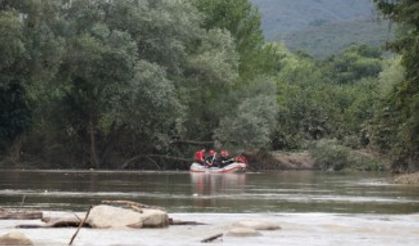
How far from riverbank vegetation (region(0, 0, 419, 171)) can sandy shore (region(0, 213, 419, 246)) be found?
105 feet

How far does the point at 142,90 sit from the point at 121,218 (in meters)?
46.5

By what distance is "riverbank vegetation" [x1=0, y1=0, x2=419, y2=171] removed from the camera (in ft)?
201

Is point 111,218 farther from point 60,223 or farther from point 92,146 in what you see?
point 92,146

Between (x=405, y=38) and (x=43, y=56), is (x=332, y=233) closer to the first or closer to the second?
(x=405, y=38)

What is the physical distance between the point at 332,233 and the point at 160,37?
49.6m

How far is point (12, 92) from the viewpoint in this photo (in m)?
63.0

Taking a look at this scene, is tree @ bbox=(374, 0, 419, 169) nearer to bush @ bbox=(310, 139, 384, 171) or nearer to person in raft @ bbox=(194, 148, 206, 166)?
person in raft @ bbox=(194, 148, 206, 166)

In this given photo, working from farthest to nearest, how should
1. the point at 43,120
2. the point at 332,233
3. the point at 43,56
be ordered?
1. the point at 43,120
2. the point at 43,56
3. the point at 332,233

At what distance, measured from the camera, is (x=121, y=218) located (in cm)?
1903

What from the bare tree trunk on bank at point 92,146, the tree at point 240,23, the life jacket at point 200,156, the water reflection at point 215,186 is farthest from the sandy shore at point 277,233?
the tree at point 240,23

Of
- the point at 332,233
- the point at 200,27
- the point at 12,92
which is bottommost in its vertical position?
the point at 332,233

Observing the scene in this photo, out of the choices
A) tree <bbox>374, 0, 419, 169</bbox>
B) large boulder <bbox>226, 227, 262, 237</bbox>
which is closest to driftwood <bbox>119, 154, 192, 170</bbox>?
tree <bbox>374, 0, 419, 169</bbox>

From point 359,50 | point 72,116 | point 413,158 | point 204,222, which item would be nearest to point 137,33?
point 72,116

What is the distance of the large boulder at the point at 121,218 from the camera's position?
18.9m
